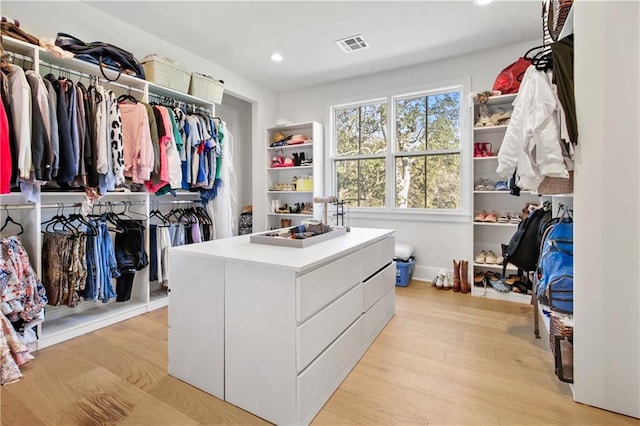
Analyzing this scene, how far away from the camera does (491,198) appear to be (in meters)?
3.53

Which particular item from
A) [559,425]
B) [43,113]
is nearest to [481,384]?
[559,425]

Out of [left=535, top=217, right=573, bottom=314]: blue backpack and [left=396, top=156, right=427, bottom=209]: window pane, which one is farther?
[left=396, top=156, right=427, bottom=209]: window pane

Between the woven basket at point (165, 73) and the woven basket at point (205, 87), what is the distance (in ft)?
0.37

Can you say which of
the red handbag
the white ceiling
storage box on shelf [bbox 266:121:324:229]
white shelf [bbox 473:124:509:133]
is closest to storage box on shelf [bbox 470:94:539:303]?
white shelf [bbox 473:124:509:133]

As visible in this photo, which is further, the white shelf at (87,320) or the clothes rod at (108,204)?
the clothes rod at (108,204)

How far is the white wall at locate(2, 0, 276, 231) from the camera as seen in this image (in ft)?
7.75

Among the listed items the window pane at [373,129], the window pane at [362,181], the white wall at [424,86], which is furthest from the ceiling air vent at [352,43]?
the window pane at [362,181]

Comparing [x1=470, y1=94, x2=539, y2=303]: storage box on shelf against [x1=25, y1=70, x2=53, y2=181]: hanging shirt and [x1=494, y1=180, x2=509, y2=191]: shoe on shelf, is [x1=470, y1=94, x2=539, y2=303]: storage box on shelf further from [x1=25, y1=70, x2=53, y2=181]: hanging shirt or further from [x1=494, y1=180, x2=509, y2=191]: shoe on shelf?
[x1=25, y1=70, x2=53, y2=181]: hanging shirt

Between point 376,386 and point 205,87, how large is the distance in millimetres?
3251

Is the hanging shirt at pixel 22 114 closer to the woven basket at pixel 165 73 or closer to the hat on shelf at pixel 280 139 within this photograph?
the woven basket at pixel 165 73

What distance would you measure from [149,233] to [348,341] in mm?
2208

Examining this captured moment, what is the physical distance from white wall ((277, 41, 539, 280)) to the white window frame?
51 mm

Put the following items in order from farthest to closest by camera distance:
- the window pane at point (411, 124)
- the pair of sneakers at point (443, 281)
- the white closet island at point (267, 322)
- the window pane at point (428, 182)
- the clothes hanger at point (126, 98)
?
the window pane at point (411, 124) < the window pane at point (428, 182) < the pair of sneakers at point (443, 281) < the clothes hanger at point (126, 98) < the white closet island at point (267, 322)

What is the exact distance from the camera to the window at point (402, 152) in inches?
150
